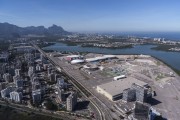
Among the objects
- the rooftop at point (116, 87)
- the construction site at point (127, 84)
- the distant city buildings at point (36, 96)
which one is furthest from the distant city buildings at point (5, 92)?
the rooftop at point (116, 87)

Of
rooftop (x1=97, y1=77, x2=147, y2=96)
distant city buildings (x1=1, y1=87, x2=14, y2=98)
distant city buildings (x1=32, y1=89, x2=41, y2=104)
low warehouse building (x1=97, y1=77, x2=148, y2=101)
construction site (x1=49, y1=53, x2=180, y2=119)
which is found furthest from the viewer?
distant city buildings (x1=1, y1=87, x2=14, y2=98)

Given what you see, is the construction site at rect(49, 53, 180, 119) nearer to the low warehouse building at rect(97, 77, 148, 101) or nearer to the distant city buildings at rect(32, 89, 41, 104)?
the low warehouse building at rect(97, 77, 148, 101)

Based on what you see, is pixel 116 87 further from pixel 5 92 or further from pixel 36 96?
pixel 5 92

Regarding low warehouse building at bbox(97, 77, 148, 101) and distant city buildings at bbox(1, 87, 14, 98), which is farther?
distant city buildings at bbox(1, 87, 14, 98)

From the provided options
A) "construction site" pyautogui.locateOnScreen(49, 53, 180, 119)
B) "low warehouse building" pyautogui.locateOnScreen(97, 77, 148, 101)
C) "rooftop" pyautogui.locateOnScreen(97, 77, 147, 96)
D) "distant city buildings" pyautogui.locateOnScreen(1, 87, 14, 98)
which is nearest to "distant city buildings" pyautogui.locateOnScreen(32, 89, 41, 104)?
"distant city buildings" pyautogui.locateOnScreen(1, 87, 14, 98)

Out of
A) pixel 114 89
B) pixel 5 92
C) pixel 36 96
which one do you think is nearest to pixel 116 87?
pixel 114 89

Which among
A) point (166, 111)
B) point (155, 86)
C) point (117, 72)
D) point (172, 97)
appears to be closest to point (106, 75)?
point (117, 72)

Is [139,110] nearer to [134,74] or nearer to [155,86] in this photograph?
[155,86]

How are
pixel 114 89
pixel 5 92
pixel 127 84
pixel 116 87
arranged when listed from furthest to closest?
pixel 127 84 → pixel 116 87 → pixel 114 89 → pixel 5 92

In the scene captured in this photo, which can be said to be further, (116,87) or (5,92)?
(116,87)

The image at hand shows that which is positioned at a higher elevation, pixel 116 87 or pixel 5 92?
pixel 116 87

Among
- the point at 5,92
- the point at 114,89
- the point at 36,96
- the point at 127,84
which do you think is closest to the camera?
the point at 36,96

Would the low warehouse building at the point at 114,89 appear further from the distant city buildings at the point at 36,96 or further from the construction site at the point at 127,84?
the distant city buildings at the point at 36,96
